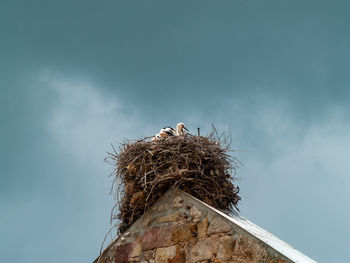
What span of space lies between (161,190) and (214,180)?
29.7 inches

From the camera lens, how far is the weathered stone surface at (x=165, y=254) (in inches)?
213

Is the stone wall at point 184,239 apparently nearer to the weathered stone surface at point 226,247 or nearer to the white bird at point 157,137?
the weathered stone surface at point 226,247

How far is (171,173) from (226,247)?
1390 millimetres

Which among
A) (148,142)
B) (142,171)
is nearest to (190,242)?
(142,171)

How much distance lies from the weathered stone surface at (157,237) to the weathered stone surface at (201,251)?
0.37m

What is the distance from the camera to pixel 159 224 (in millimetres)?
5797

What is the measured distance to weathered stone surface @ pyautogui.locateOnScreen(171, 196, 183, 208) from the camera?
5795 mm

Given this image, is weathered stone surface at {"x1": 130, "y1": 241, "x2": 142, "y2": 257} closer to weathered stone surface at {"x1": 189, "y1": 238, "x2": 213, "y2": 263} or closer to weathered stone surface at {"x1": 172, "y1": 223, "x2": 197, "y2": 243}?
weathered stone surface at {"x1": 172, "y1": 223, "x2": 197, "y2": 243}

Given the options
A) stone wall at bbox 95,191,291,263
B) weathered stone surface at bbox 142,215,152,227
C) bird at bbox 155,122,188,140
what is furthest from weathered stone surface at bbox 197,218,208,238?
bird at bbox 155,122,188,140

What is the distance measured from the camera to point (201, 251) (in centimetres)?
521

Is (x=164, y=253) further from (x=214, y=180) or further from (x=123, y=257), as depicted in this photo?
(x=214, y=180)

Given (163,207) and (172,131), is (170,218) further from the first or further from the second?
(172,131)

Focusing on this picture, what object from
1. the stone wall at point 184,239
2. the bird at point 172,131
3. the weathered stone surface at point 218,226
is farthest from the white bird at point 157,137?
the weathered stone surface at point 218,226

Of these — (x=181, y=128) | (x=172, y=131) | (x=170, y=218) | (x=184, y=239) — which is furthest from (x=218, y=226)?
(x=181, y=128)
